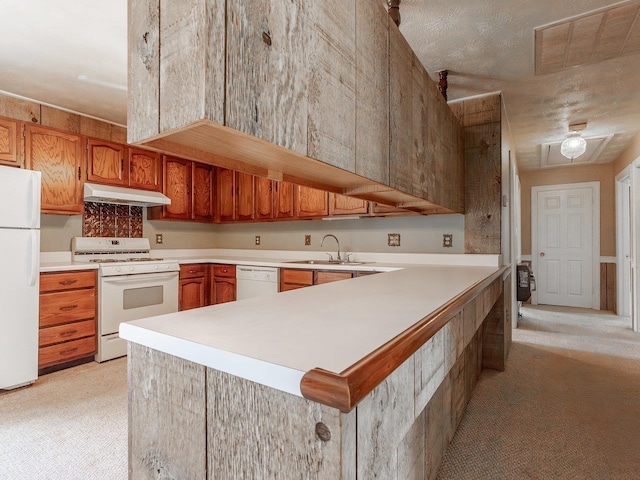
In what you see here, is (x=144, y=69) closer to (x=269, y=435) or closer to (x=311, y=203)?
(x=269, y=435)

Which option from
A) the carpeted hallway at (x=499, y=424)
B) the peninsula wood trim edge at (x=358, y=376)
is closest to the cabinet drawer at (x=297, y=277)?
the carpeted hallway at (x=499, y=424)

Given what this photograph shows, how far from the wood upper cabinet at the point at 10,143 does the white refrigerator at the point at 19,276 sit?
0.49 metres

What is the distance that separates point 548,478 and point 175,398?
1759 millimetres

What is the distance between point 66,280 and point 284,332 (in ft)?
9.66

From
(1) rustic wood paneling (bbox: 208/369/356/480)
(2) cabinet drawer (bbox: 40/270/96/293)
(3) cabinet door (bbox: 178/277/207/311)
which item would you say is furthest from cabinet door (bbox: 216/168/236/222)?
(1) rustic wood paneling (bbox: 208/369/356/480)

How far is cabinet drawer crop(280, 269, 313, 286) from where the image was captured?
10.7 feet

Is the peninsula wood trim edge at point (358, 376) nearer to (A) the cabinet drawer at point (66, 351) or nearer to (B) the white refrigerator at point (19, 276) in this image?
(B) the white refrigerator at point (19, 276)

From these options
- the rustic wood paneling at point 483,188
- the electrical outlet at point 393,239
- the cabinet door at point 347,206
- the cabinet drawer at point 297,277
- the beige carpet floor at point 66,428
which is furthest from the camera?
the electrical outlet at point 393,239

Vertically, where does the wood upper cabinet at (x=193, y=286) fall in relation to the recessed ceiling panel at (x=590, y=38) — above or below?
below

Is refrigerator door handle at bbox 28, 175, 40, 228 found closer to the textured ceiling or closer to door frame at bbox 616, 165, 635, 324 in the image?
the textured ceiling

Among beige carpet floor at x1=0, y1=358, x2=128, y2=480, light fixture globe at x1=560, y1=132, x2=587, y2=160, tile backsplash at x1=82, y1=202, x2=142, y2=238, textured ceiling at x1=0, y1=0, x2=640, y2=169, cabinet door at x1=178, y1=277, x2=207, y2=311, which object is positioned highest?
textured ceiling at x1=0, y1=0, x2=640, y2=169

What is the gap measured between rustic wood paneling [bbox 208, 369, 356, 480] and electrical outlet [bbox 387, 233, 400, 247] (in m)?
2.98

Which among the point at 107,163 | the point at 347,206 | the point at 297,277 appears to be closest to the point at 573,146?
the point at 347,206

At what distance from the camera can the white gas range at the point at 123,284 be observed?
3070 mm
